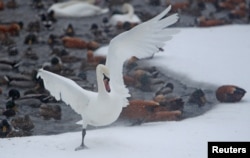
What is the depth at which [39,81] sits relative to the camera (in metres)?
12.4

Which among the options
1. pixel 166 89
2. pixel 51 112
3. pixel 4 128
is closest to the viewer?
pixel 4 128

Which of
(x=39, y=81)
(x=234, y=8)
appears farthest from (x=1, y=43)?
(x=234, y=8)

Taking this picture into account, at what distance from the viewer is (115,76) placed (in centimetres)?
868

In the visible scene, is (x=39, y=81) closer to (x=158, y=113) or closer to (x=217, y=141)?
(x=158, y=113)

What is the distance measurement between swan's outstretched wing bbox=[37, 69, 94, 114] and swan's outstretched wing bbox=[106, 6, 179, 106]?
1.39 feet

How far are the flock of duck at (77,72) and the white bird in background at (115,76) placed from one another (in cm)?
1

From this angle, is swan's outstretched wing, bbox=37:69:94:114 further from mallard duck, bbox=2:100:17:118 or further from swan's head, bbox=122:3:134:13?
swan's head, bbox=122:3:134:13

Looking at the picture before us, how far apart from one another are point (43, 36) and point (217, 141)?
8.24 m

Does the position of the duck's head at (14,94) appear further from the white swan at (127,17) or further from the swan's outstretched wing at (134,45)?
the white swan at (127,17)

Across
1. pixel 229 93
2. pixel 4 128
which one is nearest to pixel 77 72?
pixel 229 93

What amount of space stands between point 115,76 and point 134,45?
0.39 metres

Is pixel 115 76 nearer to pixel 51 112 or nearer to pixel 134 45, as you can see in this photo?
pixel 134 45

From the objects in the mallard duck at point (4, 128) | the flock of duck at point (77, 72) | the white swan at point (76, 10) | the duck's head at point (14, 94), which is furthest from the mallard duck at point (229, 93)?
the white swan at point (76, 10)

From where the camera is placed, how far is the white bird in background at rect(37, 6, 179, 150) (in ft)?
27.9
